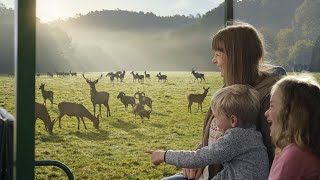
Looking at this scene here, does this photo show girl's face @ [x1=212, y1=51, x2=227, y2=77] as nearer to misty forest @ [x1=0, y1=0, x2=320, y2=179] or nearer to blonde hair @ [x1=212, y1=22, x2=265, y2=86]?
blonde hair @ [x1=212, y1=22, x2=265, y2=86]

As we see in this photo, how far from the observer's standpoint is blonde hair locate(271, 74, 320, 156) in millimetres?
1411

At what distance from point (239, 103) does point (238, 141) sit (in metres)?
0.13

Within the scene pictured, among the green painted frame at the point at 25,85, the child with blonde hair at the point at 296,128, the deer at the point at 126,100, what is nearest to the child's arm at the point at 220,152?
the child with blonde hair at the point at 296,128

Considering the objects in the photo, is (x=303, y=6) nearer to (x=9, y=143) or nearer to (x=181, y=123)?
(x=181, y=123)

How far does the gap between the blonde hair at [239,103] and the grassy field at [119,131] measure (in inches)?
342

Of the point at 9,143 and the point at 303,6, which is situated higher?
the point at 303,6

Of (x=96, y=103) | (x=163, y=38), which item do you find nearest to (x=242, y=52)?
(x=96, y=103)

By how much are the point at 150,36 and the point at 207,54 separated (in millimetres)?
1404

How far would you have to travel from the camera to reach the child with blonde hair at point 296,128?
54.2 inches

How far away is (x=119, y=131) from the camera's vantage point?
12086 mm

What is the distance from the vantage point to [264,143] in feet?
5.84

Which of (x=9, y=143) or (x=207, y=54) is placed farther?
(x=207, y=54)

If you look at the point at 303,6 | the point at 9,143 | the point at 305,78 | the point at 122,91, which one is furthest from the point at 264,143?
the point at 303,6

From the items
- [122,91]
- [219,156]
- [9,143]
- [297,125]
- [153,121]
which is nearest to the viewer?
[297,125]
